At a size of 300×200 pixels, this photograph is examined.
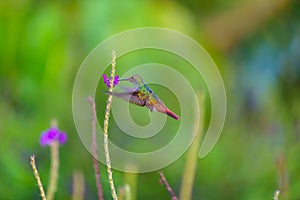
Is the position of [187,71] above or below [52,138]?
above

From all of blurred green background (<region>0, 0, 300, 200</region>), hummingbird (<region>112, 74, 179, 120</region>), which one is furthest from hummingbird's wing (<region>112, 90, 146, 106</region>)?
blurred green background (<region>0, 0, 300, 200</region>)

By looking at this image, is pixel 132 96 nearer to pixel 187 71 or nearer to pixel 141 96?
pixel 141 96

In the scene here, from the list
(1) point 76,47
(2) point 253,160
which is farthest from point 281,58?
(2) point 253,160

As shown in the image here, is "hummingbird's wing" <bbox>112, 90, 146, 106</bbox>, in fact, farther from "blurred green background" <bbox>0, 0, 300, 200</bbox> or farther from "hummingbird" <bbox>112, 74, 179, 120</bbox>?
"blurred green background" <bbox>0, 0, 300, 200</bbox>

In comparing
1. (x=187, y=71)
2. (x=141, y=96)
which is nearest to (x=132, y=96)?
(x=141, y=96)

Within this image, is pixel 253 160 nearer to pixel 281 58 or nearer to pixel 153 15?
pixel 153 15

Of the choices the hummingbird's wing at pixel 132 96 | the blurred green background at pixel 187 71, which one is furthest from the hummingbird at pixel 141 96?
the blurred green background at pixel 187 71

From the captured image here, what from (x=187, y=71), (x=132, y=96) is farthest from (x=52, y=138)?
(x=187, y=71)

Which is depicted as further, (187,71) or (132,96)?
(187,71)
